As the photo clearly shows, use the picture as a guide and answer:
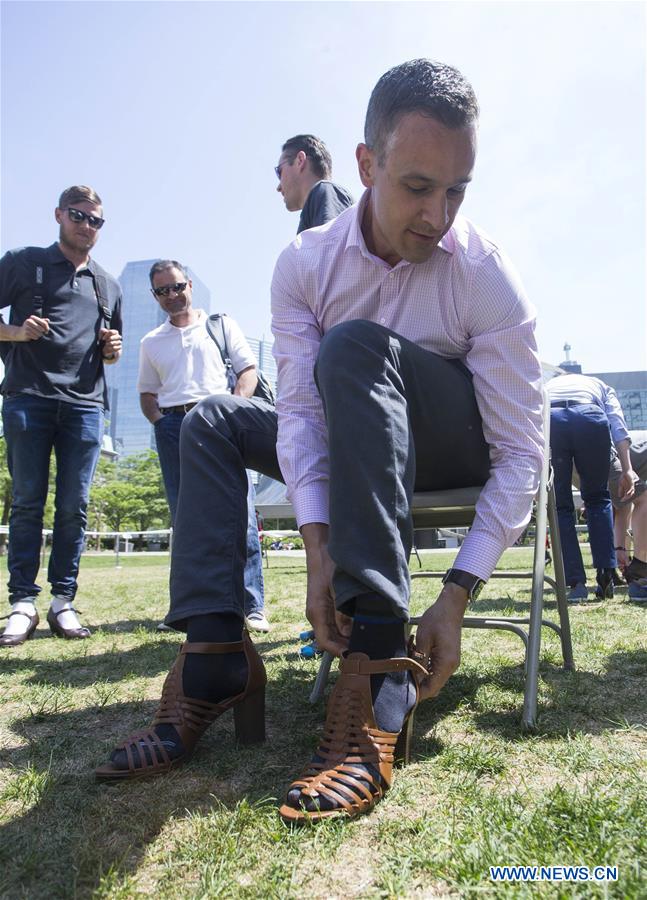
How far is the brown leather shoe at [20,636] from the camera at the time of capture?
4062mm

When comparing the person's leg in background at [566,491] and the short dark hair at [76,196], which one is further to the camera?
the person's leg in background at [566,491]

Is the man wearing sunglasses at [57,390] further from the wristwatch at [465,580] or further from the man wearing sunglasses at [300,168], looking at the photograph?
the wristwatch at [465,580]

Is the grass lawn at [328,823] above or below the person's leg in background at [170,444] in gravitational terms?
below

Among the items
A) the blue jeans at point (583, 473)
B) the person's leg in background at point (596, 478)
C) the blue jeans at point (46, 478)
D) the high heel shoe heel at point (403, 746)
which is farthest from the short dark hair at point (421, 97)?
the person's leg in background at point (596, 478)

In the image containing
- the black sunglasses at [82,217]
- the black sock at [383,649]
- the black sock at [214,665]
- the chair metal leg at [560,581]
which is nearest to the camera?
the black sock at [383,649]

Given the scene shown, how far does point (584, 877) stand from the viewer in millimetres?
1187

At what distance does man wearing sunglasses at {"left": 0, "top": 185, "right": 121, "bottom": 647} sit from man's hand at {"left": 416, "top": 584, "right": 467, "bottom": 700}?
3179 millimetres

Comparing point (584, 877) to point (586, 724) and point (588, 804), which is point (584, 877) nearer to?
point (588, 804)

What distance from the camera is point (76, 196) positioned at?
487 centimetres

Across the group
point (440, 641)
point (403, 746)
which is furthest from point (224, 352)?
point (403, 746)

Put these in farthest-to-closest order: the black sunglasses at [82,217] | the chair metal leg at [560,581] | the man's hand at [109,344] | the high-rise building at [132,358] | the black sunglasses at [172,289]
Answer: the high-rise building at [132,358] → the black sunglasses at [172,289] → the man's hand at [109,344] → the black sunglasses at [82,217] → the chair metal leg at [560,581]

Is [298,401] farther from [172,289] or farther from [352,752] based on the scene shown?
[172,289]

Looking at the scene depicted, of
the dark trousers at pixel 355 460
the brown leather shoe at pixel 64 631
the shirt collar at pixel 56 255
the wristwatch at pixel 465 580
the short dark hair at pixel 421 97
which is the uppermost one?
the shirt collar at pixel 56 255

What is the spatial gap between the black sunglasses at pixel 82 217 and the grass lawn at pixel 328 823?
334cm
